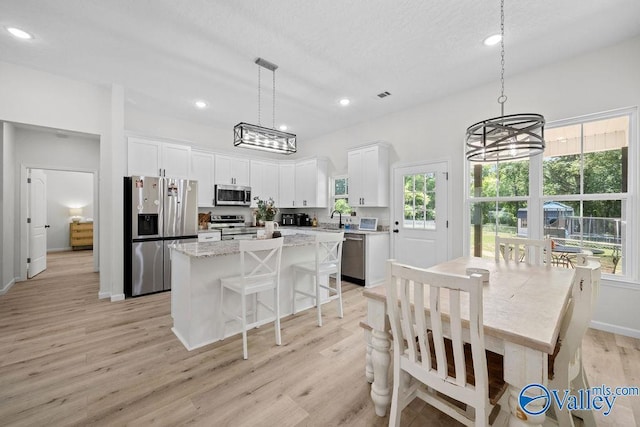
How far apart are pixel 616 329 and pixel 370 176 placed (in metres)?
3.45

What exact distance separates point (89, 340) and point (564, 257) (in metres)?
5.14

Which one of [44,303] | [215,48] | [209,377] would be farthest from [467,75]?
[44,303]

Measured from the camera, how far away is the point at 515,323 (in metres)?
1.19

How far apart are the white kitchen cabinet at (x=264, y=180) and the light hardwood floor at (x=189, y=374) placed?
307 cm

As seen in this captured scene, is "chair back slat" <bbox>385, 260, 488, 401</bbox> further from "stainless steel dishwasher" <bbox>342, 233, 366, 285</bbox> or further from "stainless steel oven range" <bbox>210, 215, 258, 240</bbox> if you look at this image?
"stainless steel oven range" <bbox>210, 215, 258, 240</bbox>

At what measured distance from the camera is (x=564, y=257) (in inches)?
121

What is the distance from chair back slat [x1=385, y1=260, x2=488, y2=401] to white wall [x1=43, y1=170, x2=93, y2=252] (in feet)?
33.9

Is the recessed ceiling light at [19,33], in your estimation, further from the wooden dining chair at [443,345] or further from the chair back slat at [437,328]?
the chair back slat at [437,328]

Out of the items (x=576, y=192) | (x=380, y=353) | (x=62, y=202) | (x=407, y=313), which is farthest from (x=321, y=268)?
(x=62, y=202)

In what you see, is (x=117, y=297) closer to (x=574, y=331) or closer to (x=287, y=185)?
(x=287, y=185)

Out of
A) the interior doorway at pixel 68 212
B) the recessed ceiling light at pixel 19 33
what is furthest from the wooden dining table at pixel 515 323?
the interior doorway at pixel 68 212

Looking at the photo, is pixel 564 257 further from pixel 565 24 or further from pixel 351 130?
pixel 351 130

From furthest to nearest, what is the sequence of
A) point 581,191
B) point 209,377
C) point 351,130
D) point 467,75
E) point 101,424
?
point 351,130
point 467,75
point 581,191
point 209,377
point 101,424

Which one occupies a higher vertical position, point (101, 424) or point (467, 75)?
point (467, 75)
